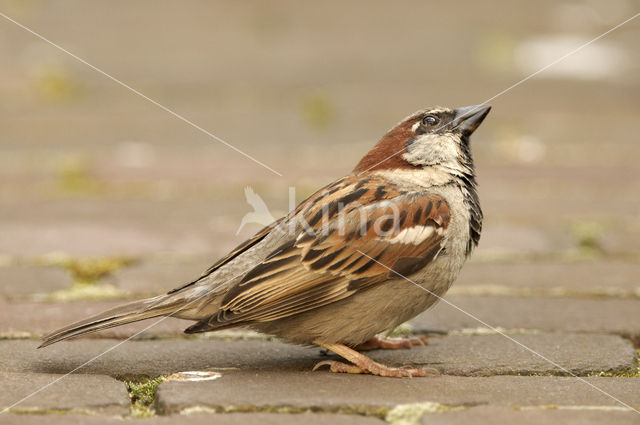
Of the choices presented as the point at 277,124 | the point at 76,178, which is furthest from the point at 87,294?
the point at 277,124

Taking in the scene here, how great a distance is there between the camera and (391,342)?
358cm

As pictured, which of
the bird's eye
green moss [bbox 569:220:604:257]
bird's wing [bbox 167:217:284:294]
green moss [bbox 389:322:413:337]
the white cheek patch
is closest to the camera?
the white cheek patch

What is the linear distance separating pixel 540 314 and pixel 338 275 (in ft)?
3.31

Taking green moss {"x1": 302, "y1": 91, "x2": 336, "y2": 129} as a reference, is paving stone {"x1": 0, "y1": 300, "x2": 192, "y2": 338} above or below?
below

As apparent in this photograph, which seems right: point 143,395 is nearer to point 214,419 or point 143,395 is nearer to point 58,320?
point 214,419

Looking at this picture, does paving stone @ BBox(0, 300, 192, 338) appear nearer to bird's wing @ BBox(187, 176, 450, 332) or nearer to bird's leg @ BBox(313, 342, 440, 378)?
bird's wing @ BBox(187, 176, 450, 332)

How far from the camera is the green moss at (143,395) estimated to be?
2.62 meters

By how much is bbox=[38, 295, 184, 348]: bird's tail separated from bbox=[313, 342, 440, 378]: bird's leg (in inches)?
22.4

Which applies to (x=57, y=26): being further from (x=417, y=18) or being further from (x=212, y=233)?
(x=212, y=233)

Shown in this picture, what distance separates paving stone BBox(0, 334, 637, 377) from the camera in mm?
3074

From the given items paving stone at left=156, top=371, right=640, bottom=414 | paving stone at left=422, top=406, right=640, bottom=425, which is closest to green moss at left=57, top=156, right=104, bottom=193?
paving stone at left=156, top=371, right=640, bottom=414

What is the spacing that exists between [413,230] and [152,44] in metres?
7.26

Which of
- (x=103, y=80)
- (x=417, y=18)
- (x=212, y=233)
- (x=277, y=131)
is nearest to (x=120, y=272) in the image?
(x=212, y=233)

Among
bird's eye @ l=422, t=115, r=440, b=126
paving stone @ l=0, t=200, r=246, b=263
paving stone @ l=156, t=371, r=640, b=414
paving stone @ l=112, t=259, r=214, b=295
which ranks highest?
bird's eye @ l=422, t=115, r=440, b=126
